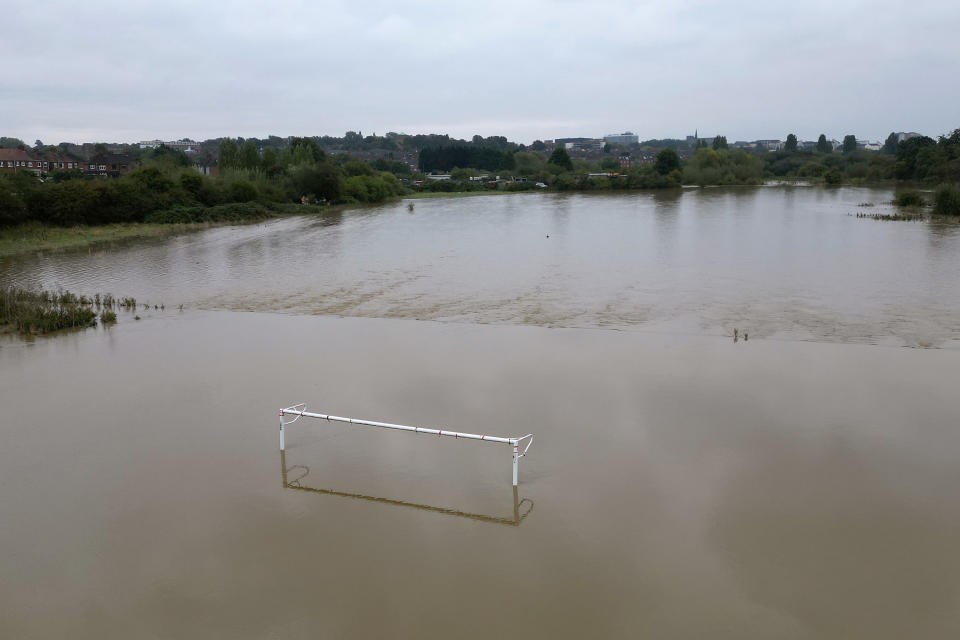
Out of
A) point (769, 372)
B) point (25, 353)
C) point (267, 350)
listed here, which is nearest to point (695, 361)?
point (769, 372)

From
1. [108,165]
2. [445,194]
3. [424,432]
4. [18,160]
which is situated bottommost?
[424,432]

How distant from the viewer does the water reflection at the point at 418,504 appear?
706 centimetres

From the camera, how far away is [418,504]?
7.37m

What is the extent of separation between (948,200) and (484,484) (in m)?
35.1

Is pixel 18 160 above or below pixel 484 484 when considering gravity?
above

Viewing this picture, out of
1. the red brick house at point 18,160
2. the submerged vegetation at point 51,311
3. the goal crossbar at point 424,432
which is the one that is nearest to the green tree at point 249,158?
the red brick house at point 18,160

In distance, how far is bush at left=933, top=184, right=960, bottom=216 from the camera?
32938 millimetres

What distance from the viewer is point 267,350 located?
13.4 meters

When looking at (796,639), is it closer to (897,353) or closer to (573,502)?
(573,502)

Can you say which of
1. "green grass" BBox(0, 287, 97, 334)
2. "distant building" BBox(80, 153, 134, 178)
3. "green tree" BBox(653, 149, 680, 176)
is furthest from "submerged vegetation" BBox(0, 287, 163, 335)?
"green tree" BBox(653, 149, 680, 176)

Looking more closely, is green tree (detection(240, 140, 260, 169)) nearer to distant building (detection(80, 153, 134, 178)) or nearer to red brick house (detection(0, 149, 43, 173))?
distant building (detection(80, 153, 134, 178))

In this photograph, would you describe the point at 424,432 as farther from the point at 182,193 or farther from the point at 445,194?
the point at 445,194

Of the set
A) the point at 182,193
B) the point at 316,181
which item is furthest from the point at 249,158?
the point at 182,193

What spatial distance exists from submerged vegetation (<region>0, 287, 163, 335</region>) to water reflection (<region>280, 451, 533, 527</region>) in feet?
32.3
